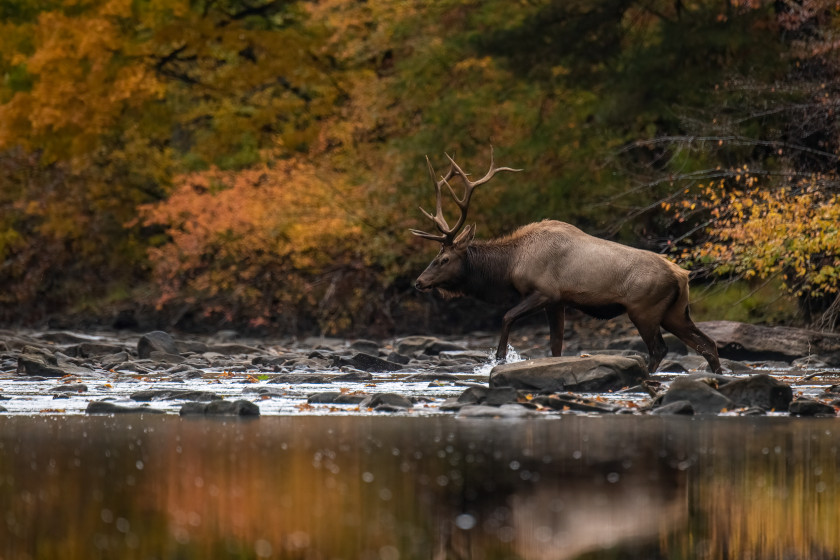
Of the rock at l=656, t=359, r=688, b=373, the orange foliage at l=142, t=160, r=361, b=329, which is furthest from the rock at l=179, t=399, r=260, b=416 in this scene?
the orange foliage at l=142, t=160, r=361, b=329

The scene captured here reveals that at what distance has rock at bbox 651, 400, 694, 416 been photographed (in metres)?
11.5

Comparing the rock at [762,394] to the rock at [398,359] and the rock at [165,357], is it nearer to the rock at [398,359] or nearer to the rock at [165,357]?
the rock at [398,359]

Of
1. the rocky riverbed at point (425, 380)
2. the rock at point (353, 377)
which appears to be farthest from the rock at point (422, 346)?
the rock at point (353, 377)

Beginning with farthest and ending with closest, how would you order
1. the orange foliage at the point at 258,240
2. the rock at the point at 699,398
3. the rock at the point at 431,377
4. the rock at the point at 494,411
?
the orange foliage at the point at 258,240, the rock at the point at 431,377, the rock at the point at 699,398, the rock at the point at 494,411

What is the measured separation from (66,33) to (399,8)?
26.3ft

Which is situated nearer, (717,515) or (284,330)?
(717,515)

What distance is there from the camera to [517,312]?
16938 mm

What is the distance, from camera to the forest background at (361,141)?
22.5 m

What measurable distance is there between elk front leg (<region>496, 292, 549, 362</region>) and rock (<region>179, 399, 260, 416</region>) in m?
5.60

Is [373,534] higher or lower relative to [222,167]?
lower

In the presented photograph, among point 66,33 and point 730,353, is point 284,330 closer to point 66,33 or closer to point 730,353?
point 66,33

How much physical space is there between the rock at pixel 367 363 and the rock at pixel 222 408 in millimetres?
5711

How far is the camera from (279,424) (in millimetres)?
10922

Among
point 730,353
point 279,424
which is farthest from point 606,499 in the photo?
point 730,353
